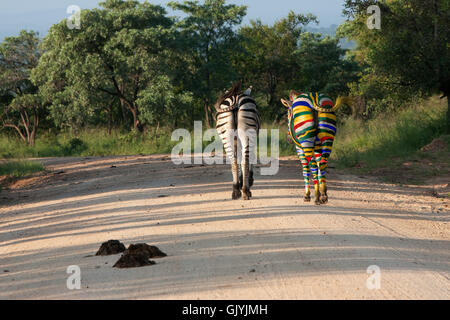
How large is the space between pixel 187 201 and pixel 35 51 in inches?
1098

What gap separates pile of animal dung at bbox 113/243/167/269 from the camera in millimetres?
7330

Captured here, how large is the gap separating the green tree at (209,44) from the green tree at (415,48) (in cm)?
1217

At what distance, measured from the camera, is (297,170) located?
53.5ft

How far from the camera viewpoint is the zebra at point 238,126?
11438mm

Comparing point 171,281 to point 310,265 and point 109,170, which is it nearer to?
point 310,265

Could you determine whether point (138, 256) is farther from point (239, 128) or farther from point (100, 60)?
point (100, 60)

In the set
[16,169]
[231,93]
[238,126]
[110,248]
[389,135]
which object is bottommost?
[110,248]

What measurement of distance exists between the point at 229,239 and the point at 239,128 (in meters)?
3.37

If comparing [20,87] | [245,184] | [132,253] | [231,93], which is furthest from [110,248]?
[20,87]

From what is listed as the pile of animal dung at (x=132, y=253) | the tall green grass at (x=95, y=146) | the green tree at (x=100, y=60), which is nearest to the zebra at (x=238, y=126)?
the pile of animal dung at (x=132, y=253)

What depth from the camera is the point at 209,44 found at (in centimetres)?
3244

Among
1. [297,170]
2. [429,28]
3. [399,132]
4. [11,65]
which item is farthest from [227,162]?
[11,65]

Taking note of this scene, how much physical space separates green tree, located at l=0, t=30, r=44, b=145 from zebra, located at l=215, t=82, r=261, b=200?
2373cm

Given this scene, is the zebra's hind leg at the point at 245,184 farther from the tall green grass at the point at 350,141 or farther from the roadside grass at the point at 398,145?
the tall green grass at the point at 350,141
